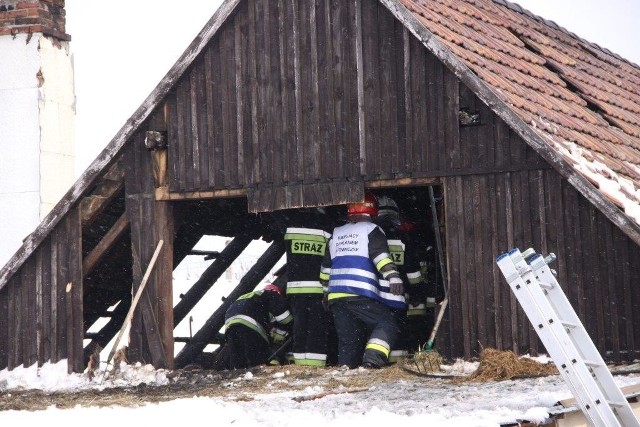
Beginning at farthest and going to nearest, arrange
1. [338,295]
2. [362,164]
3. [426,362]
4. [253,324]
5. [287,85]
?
[253,324], [338,295], [287,85], [362,164], [426,362]

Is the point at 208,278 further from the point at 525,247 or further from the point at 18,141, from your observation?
the point at 525,247

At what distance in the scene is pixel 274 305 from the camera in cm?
1536

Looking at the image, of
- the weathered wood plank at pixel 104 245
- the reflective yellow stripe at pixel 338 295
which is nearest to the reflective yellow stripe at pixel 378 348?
the reflective yellow stripe at pixel 338 295

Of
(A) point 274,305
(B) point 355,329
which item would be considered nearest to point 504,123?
(B) point 355,329

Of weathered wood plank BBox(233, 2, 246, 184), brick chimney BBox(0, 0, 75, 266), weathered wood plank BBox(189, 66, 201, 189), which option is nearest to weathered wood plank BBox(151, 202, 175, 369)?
weathered wood plank BBox(189, 66, 201, 189)

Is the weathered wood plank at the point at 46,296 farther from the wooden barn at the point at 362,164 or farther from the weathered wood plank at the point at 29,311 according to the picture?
the weathered wood plank at the point at 29,311

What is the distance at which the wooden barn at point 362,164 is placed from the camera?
12.2m

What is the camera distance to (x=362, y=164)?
13.4 metres

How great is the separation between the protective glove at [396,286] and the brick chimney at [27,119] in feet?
21.0

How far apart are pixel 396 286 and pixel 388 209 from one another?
72.3 inches

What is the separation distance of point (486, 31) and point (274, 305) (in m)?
4.34

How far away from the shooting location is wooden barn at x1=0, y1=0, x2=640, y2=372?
12.2 m

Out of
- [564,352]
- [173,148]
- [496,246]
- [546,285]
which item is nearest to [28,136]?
[173,148]

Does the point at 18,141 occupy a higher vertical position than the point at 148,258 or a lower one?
higher
